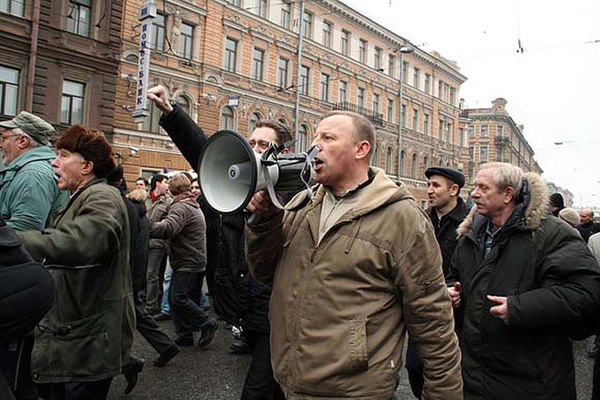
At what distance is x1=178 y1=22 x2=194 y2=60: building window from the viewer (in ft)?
73.0

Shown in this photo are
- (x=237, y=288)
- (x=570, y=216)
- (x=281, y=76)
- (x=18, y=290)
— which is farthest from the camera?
(x=281, y=76)

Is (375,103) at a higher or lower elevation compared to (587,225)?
higher

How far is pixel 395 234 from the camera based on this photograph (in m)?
1.93

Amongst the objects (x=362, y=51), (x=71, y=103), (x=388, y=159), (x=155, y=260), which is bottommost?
(x=155, y=260)

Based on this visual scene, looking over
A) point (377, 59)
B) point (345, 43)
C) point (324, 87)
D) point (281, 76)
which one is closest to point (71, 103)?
point (281, 76)

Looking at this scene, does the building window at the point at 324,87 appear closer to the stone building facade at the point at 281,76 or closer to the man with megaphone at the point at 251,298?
the stone building facade at the point at 281,76

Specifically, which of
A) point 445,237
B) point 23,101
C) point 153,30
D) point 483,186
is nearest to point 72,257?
point 483,186

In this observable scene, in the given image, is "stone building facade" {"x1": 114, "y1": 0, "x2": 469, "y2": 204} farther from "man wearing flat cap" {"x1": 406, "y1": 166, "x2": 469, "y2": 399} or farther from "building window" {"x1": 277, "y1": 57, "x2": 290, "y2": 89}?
"man wearing flat cap" {"x1": 406, "y1": 166, "x2": 469, "y2": 399}

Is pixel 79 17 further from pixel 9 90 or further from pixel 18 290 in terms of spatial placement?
pixel 18 290

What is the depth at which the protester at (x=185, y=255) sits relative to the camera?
17.7 ft

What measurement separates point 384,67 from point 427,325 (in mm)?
35730

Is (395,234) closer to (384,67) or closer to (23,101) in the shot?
(23,101)

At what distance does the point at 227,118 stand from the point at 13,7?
9.94 meters

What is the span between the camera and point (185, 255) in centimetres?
560
